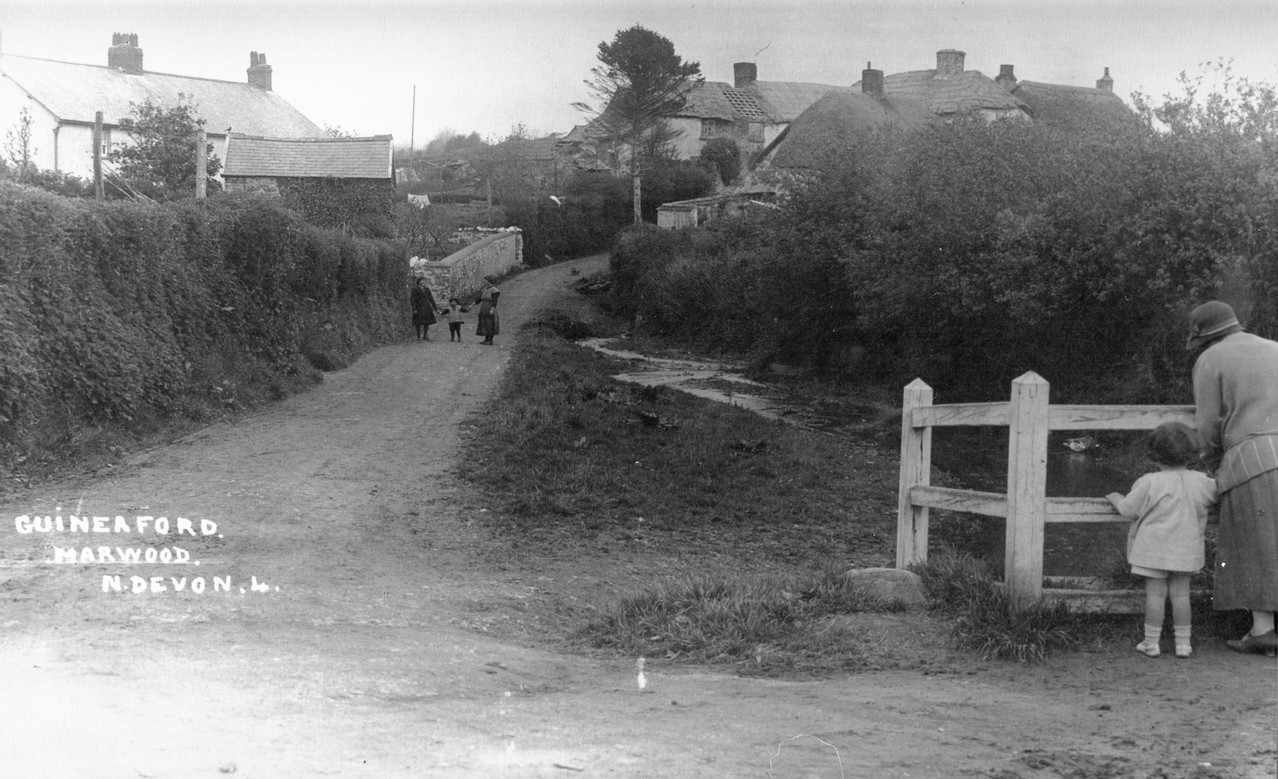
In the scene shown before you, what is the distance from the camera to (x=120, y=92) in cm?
4547

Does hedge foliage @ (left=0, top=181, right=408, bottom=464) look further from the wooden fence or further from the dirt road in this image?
the wooden fence

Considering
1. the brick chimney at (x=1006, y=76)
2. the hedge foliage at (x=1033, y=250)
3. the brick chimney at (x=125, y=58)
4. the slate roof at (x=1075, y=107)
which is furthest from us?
the brick chimney at (x=1006, y=76)

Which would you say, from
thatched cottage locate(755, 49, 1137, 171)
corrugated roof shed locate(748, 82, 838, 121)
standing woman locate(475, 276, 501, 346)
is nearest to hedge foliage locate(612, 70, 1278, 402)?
standing woman locate(475, 276, 501, 346)

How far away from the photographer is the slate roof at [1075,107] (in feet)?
76.7

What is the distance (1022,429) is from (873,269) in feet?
70.7

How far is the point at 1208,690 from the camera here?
19.1ft

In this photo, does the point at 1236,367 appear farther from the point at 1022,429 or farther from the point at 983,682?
the point at 983,682

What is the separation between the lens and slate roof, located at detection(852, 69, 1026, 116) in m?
60.9

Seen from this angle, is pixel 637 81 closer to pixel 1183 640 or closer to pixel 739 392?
pixel 739 392

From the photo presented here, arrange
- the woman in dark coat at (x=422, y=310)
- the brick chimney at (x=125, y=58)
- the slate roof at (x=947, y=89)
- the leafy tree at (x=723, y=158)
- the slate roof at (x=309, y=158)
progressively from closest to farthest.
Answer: the woman in dark coat at (x=422, y=310) < the slate roof at (x=309, y=158) < the brick chimney at (x=125, y=58) < the slate roof at (x=947, y=89) < the leafy tree at (x=723, y=158)

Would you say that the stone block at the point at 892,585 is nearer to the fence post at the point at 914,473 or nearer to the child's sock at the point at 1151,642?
the fence post at the point at 914,473

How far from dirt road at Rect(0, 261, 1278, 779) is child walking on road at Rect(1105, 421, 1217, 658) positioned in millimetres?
254

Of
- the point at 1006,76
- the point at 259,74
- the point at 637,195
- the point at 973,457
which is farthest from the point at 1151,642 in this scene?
the point at 1006,76

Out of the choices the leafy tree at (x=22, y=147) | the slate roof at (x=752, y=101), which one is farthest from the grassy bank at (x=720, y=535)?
the slate roof at (x=752, y=101)
